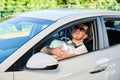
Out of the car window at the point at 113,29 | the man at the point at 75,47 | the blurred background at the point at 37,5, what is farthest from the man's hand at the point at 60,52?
the blurred background at the point at 37,5

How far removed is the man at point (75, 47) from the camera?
11.4 feet

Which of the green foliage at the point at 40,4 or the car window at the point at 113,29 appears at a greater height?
the car window at the point at 113,29

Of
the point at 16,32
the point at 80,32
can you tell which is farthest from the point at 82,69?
the point at 16,32

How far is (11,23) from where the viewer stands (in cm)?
395

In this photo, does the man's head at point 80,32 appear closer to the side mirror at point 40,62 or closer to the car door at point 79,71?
the car door at point 79,71

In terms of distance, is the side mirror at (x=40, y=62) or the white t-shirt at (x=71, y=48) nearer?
the side mirror at (x=40, y=62)

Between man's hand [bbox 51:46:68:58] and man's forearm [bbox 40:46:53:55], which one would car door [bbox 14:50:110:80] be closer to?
man's hand [bbox 51:46:68:58]

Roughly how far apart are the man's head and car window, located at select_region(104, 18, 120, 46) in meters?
0.38

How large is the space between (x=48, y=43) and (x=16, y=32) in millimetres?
542

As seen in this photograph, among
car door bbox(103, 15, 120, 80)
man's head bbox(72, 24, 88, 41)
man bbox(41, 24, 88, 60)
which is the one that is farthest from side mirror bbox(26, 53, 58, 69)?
car door bbox(103, 15, 120, 80)

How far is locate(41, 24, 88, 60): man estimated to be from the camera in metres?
3.47

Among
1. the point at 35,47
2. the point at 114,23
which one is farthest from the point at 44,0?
the point at 35,47

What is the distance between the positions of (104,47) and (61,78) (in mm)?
903

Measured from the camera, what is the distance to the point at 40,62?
297 cm
